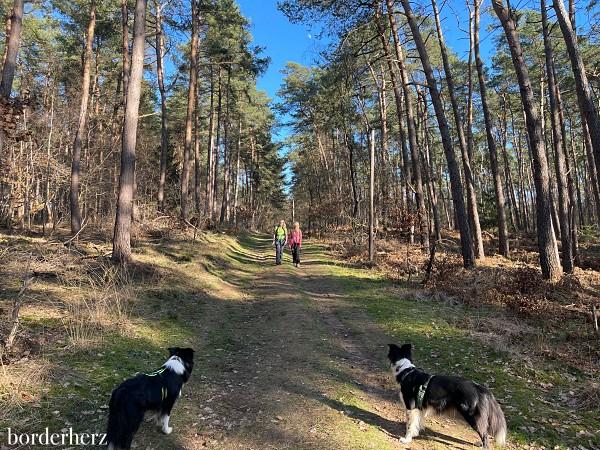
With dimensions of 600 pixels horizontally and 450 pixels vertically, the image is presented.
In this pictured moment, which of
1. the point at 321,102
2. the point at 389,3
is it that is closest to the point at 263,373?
the point at 389,3

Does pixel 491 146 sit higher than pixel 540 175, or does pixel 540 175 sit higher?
pixel 491 146

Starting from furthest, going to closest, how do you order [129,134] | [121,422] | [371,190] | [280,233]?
[280,233], [371,190], [129,134], [121,422]

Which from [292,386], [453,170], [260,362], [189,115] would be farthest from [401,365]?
[189,115]

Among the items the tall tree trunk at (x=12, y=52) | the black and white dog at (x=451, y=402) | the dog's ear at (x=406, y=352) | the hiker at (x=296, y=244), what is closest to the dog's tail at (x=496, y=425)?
the black and white dog at (x=451, y=402)

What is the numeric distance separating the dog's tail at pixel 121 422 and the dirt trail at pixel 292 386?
0.47m

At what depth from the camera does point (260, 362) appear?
22.3ft

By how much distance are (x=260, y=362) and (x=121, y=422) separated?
3.23 metres

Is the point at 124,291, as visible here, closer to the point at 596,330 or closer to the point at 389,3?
the point at 596,330

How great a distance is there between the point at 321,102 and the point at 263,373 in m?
28.1

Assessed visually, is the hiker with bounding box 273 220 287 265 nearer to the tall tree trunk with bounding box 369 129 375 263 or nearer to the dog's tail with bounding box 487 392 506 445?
the tall tree trunk with bounding box 369 129 375 263

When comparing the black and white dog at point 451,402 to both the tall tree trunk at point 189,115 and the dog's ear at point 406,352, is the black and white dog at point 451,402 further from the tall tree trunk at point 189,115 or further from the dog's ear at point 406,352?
the tall tree trunk at point 189,115

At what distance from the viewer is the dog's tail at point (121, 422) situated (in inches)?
147

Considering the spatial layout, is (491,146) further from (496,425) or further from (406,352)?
(496,425)

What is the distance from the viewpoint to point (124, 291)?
29.1 ft
